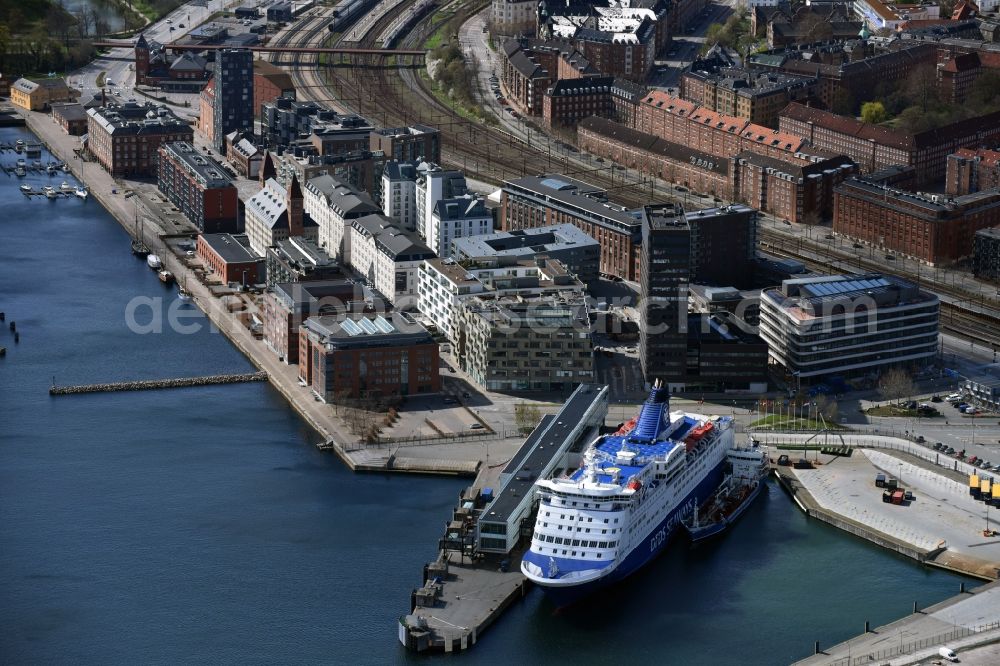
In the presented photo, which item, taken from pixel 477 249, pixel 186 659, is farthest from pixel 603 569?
pixel 477 249

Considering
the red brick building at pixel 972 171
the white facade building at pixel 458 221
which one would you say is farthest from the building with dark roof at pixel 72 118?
the red brick building at pixel 972 171

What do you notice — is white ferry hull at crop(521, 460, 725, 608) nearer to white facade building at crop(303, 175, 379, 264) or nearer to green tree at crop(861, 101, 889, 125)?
white facade building at crop(303, 175, 379, 264)

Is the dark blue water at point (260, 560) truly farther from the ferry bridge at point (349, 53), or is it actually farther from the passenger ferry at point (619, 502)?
the ferry bridge at point (349, 53)

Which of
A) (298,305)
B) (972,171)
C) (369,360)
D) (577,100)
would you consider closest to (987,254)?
(972,171)

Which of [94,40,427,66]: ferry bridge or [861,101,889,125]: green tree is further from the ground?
[94,40,427,66]: ferry bridge

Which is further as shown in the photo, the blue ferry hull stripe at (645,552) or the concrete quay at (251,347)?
the concrete quay at (251,347)

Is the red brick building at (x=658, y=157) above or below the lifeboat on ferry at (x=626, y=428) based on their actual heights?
above

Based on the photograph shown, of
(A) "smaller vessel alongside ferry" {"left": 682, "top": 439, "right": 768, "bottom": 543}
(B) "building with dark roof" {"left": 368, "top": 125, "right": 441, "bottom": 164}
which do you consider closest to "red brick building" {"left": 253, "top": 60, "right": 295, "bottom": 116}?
(B) "building with dark roof" {"left": 368, "top": 125, "right": 441, "bottom": 164}
